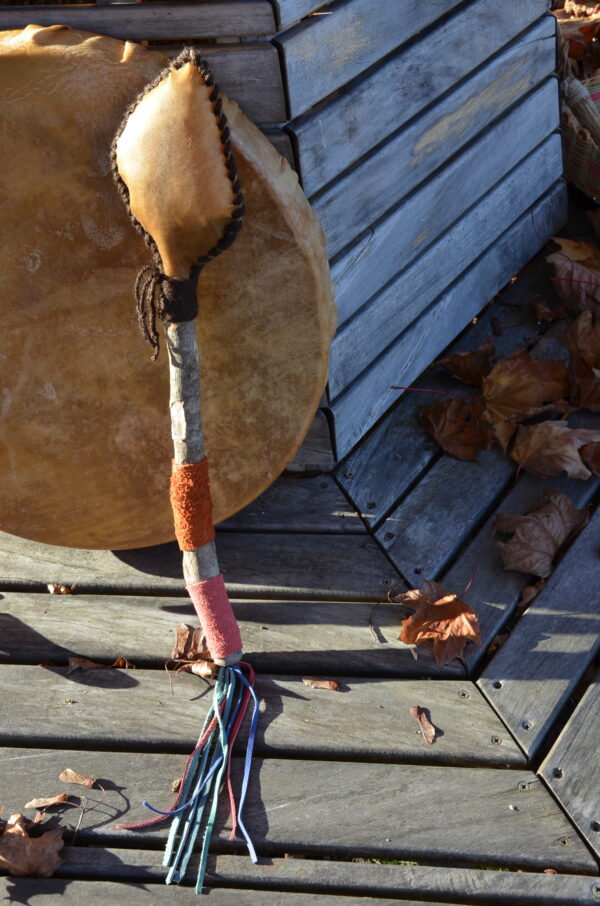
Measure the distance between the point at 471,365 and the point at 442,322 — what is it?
163mm

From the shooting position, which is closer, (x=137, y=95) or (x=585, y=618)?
(x=137, y=95)

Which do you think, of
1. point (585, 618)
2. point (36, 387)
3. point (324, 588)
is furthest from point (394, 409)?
point (36, 387)

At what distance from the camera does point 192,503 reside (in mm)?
1943

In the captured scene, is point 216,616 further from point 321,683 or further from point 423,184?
point 423,184

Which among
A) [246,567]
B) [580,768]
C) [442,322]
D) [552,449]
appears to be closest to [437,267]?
[442,322]

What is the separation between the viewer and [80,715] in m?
2.03

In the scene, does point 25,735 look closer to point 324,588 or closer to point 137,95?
point 324,588

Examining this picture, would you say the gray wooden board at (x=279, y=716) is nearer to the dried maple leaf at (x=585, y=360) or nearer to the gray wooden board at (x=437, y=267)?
the gray wooden board at (x=437, y=267)

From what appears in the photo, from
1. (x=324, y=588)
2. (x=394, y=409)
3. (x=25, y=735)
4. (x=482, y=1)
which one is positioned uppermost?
(x=482, y=1)

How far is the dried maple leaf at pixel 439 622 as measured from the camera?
2074 mm

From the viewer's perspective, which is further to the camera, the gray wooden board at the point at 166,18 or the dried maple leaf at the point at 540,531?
the dried maple leaf at the point at 540,531

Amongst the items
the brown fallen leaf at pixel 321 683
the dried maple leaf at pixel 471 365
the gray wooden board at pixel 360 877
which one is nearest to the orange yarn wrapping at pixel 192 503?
the brown fallen leaf at pixel 321 683

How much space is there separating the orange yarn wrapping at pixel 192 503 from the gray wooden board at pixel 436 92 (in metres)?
0.69

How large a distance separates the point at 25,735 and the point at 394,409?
1.30 metres
